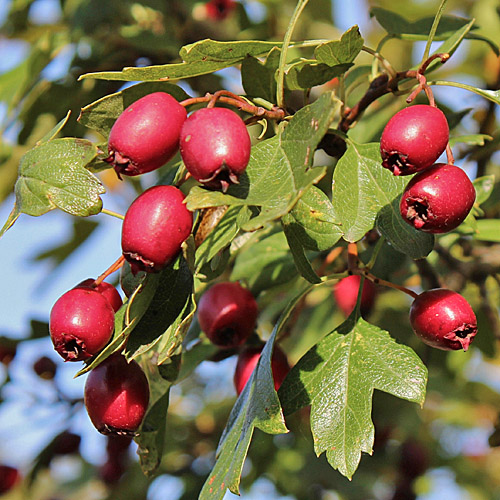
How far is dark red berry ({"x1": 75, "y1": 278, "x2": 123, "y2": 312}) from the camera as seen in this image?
107 cm

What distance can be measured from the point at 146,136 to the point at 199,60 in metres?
0.21

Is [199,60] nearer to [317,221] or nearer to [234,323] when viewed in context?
[317,221]

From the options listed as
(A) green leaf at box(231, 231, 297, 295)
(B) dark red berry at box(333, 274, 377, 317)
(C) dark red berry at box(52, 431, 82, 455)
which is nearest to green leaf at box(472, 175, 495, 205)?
(B) dark red berry at box(333, 274, 377, 317)

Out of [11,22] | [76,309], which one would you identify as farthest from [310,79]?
[11,22]

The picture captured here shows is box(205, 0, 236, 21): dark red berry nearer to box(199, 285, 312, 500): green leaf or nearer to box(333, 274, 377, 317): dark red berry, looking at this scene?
box(333, 274, 377, 317): dark red berry

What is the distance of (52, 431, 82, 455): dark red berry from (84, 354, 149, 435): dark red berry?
1058 mm

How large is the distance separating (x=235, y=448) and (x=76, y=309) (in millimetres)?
357

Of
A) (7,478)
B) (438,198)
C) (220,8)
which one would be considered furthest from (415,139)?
(7,478)

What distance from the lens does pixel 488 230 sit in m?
1.68

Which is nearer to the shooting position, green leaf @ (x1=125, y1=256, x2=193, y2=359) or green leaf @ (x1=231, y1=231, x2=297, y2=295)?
green leaf @ (x1=125, y1=256, x2=193, y2=359)

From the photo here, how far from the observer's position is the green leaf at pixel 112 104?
3.47ft

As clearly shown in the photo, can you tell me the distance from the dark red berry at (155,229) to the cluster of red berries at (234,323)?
49 centimetres

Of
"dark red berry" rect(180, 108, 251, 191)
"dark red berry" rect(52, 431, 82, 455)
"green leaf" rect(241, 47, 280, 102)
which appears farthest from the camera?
"dark red berry" rect(52, 431, 82, 455)

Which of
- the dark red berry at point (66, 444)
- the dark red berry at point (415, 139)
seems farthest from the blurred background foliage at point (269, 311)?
the dark red berry at point (415, 139)
